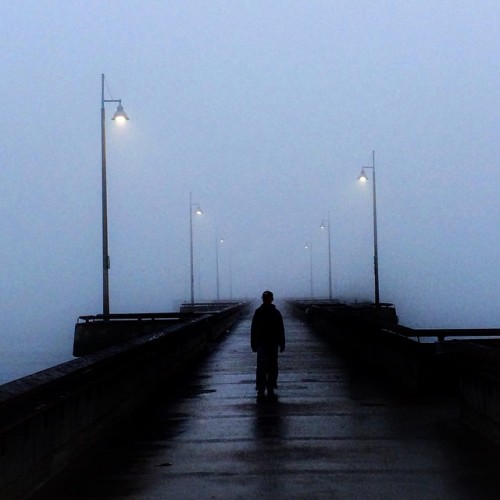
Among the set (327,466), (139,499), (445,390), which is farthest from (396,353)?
(139,499)

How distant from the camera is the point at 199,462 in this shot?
959cm

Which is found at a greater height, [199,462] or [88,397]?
[88,397]

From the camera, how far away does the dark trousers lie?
50.8 ft

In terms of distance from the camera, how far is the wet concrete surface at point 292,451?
824 cm

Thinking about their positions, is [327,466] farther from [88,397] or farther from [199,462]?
[88,397]

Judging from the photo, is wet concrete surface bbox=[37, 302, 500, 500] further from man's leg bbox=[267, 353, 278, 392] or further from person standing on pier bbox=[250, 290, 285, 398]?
person standing on pier bbox=[250, 290, 285, 398]

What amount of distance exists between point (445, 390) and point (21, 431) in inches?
370

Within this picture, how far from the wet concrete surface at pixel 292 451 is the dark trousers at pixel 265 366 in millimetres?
344

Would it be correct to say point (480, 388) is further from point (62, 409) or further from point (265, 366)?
point (265, 366)

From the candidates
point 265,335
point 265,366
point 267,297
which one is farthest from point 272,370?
point 267,297

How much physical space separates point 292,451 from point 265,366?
5.42 m

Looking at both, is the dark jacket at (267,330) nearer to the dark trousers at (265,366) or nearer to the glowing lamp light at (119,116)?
the dark trousers at (265,366)

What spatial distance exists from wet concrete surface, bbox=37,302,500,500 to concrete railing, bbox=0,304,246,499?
0.25 meters

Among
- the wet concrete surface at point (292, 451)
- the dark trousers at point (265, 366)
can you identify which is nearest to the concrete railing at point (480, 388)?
the wet concrete surface at point (292, 451)
